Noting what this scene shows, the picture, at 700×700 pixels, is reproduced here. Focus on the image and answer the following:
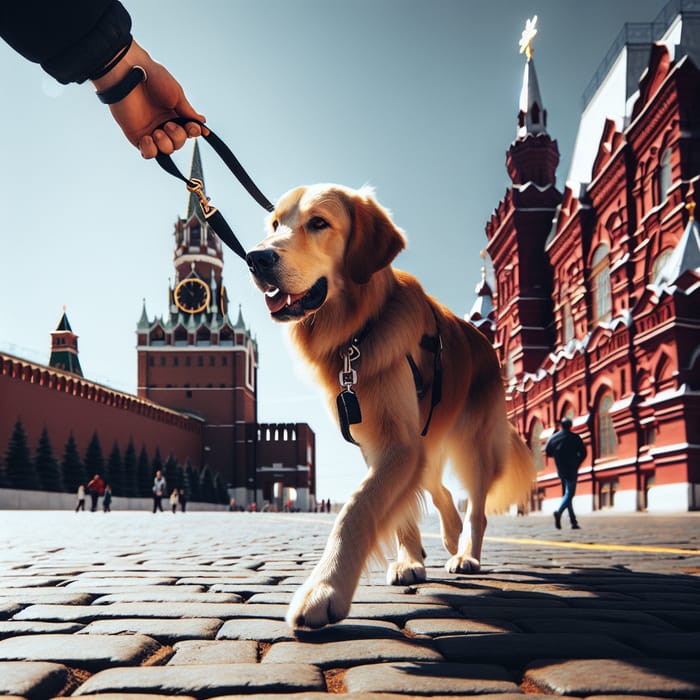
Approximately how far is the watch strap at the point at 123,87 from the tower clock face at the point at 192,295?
73164mm

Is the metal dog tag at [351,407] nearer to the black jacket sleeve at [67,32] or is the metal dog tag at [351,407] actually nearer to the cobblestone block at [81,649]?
the cobblestone block at [81,649]

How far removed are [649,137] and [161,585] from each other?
22414 millimetres

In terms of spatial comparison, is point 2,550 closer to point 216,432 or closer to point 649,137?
point 649,137

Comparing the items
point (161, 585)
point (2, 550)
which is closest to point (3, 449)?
point (2, 550)

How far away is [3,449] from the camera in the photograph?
104 ft

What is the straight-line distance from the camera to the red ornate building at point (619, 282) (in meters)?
18.7

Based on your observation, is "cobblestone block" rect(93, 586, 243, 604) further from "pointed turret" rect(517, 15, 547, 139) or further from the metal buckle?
"pointed turret" rect(517, 15, 547, 139)

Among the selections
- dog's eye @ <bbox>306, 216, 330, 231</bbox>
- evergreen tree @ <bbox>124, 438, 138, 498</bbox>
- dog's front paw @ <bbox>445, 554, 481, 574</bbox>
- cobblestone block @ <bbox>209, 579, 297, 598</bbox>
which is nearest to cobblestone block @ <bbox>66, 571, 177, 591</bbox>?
cobblestone block @ <bbox>209, 579, 297, 598</bbox>

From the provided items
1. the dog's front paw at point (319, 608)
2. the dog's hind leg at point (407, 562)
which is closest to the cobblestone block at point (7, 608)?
the dog's front paw at point (319, 608)

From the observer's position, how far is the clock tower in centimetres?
6775

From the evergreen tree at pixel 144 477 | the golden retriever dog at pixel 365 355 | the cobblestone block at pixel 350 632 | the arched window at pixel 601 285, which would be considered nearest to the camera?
the cobblestone block at pixel 350 632

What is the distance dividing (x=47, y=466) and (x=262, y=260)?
111ft

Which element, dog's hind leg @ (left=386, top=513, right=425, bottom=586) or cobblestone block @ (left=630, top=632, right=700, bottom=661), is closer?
cobblestone block @ (left=630, top=632, right=700, bottom=661)

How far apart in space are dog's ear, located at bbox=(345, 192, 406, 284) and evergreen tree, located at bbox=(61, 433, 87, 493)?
3527cm
